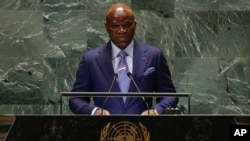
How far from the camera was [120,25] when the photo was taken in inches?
195

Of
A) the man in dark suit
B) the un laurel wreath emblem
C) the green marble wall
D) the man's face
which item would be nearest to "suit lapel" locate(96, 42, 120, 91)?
the man in dark suit

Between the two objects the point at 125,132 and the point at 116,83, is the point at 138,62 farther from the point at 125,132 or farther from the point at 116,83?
the point at 125,132

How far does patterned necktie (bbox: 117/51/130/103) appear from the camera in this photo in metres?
4.81

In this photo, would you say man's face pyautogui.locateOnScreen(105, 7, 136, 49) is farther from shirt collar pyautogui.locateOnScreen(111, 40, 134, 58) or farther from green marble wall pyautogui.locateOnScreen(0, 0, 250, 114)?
green marble wall pyautogui.locateOnScreen(0, 0, 250, 114)

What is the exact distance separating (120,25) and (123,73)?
0.40 metres

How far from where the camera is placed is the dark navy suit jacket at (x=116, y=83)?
4801 mm

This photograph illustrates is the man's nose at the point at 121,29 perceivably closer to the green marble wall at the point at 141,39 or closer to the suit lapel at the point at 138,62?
the suit lapel at the point at 138,62

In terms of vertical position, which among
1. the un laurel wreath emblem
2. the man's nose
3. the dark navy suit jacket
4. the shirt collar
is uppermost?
the man's nose

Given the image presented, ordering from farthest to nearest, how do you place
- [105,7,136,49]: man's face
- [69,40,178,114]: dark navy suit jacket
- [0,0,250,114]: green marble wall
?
1. [0,0,250,114]: green marble wall
2. [105,7,136,49]: man's face
3. [69,40,178,114]: dark navy suit jacket

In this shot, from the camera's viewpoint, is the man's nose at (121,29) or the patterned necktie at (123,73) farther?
the man's nose at (121,29)

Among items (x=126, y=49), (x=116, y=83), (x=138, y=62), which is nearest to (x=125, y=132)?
(x=116, y=83)

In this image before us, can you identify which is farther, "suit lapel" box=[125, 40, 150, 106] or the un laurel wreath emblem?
"suit lapel" box=[125, 40, 150, 106]

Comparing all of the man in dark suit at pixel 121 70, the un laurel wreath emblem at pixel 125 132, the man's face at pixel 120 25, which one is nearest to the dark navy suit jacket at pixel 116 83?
the man in dark suit at pixel 121 70

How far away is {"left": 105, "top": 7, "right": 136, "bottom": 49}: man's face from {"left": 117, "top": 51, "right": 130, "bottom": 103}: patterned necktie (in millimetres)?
87
